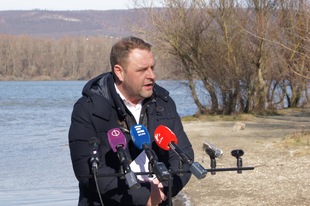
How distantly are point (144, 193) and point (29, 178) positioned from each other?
8.73 m

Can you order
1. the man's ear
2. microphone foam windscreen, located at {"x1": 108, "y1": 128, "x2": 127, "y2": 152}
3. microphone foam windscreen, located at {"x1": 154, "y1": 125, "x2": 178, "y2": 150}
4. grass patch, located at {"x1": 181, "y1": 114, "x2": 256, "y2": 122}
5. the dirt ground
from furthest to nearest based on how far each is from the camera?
grass patch, located at {"x1": 181, "y1": 114, "x2": 256, "y2": 122}, the dirt ground, the man's ear, microphone foam windscreen, located at {"x1": 154, "y1": 125, "x2": 178, "y2": 150}, microphone foam windscreen, located at {"x1": 108, "y1": 128, "x2": 127, "y2": 152}

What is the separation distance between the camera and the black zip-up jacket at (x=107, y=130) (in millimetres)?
2670

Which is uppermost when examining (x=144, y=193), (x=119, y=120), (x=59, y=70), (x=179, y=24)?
(x=179, y=24)

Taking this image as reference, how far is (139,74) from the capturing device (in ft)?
9.44

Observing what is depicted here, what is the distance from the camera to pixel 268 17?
832 inches

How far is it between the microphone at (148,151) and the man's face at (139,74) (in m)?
0.44

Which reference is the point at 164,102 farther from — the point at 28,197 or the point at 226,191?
the point at 28,197

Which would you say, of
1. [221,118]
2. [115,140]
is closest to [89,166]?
[115,140]

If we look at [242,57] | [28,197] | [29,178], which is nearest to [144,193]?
[28,197]

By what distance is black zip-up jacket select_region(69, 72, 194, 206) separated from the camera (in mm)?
2670

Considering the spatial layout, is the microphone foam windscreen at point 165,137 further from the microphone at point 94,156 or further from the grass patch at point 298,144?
the grass patch at point 298,144

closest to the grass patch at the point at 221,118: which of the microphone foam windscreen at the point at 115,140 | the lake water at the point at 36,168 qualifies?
the lake water at the point at 36,168

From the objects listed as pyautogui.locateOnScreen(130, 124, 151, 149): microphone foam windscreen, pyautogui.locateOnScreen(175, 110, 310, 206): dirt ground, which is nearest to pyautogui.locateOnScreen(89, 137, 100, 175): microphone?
pyautogui.locateOnScreen(130, 124, 151, 149): microphone foam windscreen

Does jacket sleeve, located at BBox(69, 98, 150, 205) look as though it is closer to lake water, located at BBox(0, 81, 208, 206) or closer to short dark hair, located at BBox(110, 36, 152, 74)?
short dark hair, located at BBox(110, 36, 152, 74)
